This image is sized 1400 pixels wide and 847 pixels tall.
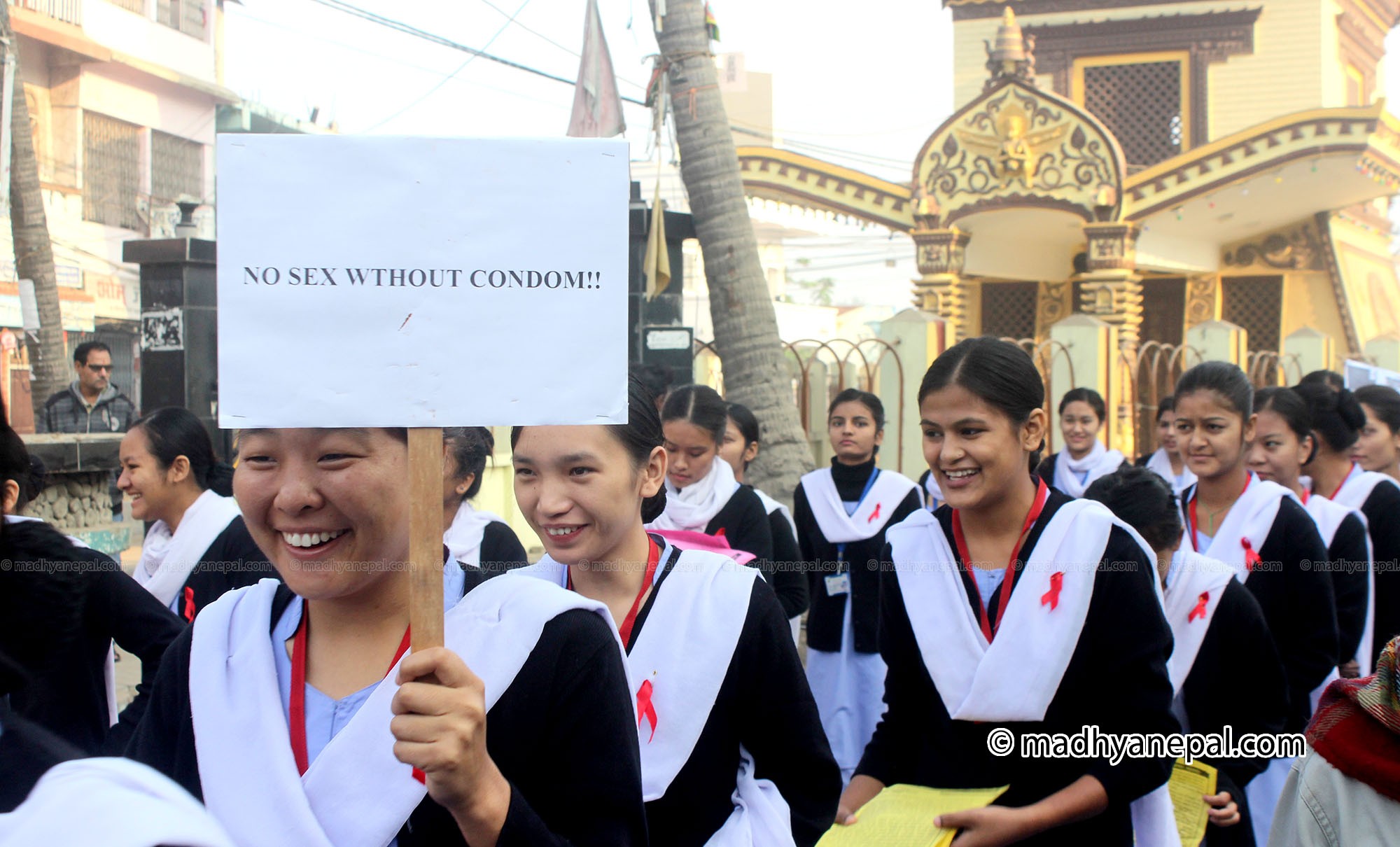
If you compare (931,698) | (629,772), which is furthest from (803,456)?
(629,772)

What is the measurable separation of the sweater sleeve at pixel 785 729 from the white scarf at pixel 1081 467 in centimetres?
532

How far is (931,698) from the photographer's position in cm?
274

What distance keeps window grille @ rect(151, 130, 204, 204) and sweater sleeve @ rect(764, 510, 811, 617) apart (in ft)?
74.8

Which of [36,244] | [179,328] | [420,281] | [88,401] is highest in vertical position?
[36,244]

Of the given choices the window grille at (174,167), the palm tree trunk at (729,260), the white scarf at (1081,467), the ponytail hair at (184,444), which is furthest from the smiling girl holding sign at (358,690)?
the window grille at (174,167)

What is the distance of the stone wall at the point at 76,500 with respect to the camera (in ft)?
26.5

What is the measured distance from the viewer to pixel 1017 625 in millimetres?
2619

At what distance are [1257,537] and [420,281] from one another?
129 inches

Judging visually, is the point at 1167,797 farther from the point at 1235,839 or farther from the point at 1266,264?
the point at 1266,264

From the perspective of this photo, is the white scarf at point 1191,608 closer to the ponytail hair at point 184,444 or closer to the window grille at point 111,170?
the ponytail hair at point 184,444

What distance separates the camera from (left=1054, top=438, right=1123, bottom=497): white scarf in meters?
7.55

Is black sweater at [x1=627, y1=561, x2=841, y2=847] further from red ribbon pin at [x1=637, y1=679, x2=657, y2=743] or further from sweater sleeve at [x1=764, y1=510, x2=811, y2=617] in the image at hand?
sweater sleeve at [x1=764, y1=510, x2=811, y2=617]

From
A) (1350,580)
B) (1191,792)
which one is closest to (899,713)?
(1191,792)

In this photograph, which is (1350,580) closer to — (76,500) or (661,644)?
(661,644)
